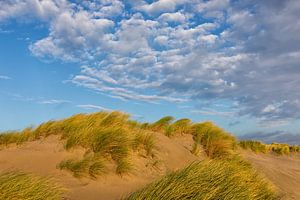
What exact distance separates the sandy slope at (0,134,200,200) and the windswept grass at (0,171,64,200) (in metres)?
0.81

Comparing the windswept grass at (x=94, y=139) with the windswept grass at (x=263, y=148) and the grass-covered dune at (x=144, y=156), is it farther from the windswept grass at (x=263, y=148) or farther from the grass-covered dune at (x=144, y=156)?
the windswept grass at (x=263, y=148)

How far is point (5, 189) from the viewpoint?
3904mm

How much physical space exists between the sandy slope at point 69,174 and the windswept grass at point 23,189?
2.67 feet

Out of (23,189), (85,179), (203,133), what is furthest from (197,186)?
(203,133)

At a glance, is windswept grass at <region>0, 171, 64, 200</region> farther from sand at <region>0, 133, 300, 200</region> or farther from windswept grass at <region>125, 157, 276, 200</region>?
windswept grass at <region>125, 157, 276, 200</region>

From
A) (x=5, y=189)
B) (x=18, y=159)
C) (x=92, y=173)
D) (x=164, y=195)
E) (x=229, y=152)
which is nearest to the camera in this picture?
(x=5, y=189)

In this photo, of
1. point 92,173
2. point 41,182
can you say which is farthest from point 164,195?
point 92,173

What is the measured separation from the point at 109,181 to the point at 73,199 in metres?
1.32

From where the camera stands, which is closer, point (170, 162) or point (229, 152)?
point (170, 162)

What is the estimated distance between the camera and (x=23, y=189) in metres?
4.05

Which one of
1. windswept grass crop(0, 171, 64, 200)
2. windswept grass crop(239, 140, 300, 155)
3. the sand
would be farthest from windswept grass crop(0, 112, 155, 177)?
windswept grass crop(239, 140, 300, 155)

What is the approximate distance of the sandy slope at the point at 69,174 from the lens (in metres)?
5.74

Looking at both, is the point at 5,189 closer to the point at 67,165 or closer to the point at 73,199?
the point at 73,199

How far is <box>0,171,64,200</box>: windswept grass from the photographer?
3904mm
